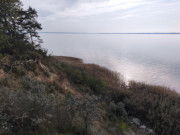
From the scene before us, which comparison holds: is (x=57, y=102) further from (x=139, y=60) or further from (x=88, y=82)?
(x=139, y=60)

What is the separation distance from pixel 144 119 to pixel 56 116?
6674mm

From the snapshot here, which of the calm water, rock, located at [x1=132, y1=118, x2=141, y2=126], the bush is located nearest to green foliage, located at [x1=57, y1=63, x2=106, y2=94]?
the bush

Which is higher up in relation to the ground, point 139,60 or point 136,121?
point 139,60

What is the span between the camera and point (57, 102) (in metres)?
4.43

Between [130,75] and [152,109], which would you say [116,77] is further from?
[152,109]

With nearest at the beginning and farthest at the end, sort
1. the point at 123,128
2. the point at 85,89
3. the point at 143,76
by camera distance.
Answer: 1. the point at 123,128
2. the point at 85,89
3. the point at 143,76

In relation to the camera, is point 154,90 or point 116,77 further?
point 116,77

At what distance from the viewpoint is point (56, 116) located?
3809 mm

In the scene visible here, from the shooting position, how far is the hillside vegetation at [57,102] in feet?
10.8

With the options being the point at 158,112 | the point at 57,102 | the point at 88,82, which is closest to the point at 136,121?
the point at 158,112

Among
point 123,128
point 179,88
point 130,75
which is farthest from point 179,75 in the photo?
point 123,128

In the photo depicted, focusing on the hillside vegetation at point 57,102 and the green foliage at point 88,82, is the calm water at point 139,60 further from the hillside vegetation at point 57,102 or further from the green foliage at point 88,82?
the green foliage at point 88,82

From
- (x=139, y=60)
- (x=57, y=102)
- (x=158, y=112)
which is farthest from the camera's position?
(x=139, y=60)

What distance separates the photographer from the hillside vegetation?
10.8 feet
